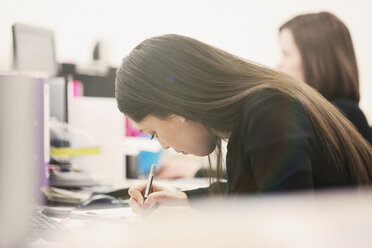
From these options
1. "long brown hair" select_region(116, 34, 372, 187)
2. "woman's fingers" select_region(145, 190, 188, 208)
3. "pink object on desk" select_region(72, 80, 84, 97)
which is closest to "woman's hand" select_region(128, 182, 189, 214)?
"woman's fingers" select_region(145, 190, 188, 208)

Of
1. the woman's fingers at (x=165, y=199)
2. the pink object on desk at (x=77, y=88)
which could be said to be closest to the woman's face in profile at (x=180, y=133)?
→ the woman's fingers at (x=165, y=199)

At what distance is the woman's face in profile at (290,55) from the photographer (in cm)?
160

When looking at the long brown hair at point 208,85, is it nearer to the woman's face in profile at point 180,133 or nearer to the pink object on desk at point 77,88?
the woman's face in profile at point 180,133

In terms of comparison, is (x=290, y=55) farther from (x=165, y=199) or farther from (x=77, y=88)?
(x=77, y=88)

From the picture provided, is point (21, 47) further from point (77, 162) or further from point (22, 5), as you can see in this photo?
point (22, 5)

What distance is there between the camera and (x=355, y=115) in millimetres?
1450

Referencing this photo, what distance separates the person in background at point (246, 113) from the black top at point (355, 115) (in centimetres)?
46

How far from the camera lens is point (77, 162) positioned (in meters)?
1.56

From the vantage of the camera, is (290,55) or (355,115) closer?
(355,115)

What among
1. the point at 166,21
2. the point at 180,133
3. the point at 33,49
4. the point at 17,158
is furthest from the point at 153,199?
the point at 166,21

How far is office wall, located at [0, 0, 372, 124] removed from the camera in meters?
2.53

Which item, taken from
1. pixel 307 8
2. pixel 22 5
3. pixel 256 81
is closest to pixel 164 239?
pixel 256 81

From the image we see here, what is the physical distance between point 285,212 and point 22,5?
8.26 ft

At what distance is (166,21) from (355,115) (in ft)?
4.69
